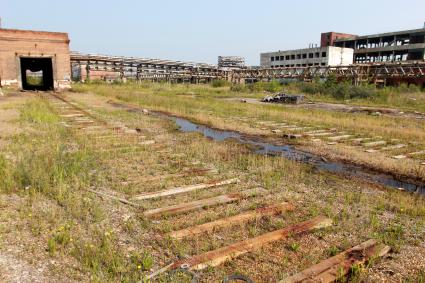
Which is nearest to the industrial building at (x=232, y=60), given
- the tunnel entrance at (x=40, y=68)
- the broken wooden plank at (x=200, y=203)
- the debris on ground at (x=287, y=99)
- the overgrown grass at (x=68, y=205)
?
the tunnel entrance at (x=40, y=68)

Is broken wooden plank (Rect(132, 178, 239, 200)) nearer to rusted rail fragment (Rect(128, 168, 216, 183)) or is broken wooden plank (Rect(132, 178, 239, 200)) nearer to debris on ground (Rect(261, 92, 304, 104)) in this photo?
rusted rail fragment (Rect(128, 168, 216, 183))

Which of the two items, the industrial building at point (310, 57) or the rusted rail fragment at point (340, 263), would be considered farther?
the industrial building at point (310, 57)

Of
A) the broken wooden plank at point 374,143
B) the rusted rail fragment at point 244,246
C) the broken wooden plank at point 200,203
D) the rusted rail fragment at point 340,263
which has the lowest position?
the rusted rail fragment at point 340,263

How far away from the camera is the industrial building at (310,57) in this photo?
2475 inches

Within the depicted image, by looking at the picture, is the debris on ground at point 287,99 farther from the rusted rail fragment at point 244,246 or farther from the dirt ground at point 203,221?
the rusted rail fragment at point 244,246

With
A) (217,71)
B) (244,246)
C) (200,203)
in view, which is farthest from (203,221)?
(217,71)

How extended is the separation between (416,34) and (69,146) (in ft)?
203

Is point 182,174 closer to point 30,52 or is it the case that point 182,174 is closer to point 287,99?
point 287,99

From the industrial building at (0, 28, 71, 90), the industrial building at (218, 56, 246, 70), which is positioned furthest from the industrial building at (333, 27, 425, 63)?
the industrial building at (0, 28, 71, 90)

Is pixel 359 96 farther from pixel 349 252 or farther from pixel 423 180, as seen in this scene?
pixel 349 252

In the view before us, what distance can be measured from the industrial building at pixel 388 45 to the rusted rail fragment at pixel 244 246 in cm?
5912

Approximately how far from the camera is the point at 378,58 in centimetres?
6278

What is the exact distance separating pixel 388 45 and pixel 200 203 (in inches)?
2570

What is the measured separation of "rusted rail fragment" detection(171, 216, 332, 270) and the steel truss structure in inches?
1114
